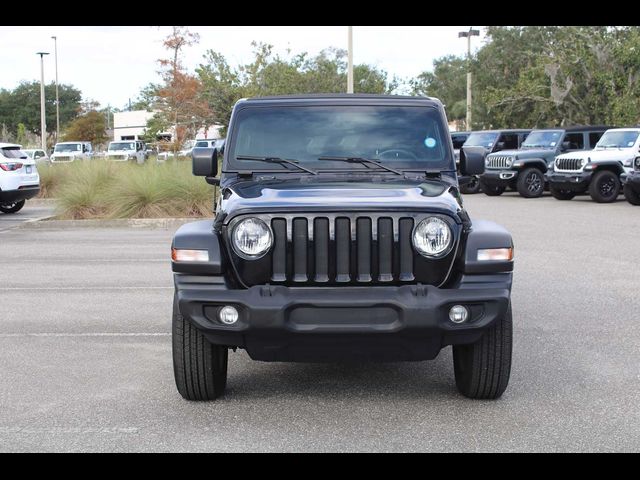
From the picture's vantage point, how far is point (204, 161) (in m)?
6.60

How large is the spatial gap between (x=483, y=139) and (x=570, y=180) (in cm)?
592

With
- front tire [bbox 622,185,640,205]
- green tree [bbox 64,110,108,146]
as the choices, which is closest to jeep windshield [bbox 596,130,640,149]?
front tire [bbox 622,185,640,205]

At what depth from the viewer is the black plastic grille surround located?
195 inches

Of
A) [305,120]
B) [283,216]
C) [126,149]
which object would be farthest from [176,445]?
[126,149]

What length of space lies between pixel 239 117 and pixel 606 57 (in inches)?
1213

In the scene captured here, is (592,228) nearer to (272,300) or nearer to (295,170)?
(295,170)

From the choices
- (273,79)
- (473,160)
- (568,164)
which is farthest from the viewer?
(273,79)

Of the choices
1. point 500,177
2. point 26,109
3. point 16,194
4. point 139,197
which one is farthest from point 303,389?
point 26,109

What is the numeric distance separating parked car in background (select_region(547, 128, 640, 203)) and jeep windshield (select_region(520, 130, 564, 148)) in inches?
83.0

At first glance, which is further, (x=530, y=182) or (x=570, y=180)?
(x=530, y=182)

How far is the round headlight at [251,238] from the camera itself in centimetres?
498

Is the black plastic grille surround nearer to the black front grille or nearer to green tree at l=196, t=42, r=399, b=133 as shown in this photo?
the black front grille

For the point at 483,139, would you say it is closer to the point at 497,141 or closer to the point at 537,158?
the point at 497,141
